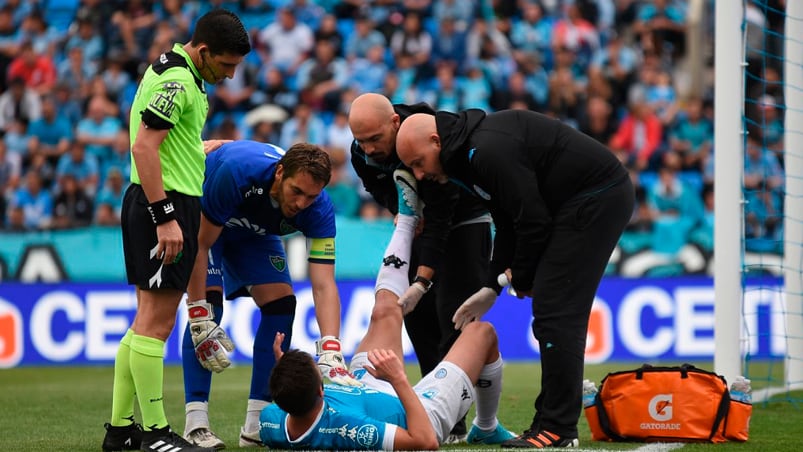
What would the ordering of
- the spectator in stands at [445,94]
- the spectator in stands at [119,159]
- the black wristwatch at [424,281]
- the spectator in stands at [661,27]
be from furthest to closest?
the spectator in stands at [661,27] < the spectator in stands at [445,94] < the spectator in stands at [119,159] < the black wristwatch at [424,281]

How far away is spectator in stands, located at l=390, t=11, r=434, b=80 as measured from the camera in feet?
64.4

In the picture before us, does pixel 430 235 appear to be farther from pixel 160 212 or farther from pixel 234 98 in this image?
pixel 234 98

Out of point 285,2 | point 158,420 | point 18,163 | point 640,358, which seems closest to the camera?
point 158,420

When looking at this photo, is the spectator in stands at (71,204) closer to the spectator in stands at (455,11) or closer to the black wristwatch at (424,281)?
the spectator in stands at (455,11)

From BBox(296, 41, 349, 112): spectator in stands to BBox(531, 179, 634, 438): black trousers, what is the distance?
12747 mm

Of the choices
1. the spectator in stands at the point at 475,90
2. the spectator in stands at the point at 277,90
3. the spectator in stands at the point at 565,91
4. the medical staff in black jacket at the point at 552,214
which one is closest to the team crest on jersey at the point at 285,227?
the medical staff in black jacket at the point at 552,214

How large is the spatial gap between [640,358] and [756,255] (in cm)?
222

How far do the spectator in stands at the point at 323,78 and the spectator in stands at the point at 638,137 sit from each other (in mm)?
4438

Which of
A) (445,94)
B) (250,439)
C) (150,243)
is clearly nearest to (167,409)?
(250,439)

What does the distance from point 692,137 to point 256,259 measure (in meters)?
12.9

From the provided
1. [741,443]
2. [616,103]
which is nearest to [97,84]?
[616,103]

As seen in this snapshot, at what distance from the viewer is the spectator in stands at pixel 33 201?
17.5 m

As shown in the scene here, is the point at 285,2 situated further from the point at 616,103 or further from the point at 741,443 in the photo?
the point at 741,443

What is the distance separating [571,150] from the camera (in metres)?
6.57
